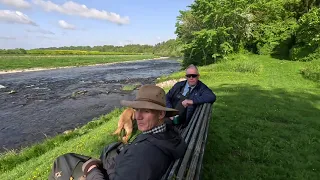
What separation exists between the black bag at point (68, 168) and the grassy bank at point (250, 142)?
2.72m

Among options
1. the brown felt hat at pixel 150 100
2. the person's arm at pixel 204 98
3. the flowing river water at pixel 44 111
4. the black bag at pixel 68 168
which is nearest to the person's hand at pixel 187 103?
the person's arm at pixel 204 98

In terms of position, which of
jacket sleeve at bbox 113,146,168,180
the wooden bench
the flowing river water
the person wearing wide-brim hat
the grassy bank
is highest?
the person wearing wide-brim hat

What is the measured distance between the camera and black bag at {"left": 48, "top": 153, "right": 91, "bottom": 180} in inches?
146

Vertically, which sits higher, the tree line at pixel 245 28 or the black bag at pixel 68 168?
the tree line at pixel 245 28

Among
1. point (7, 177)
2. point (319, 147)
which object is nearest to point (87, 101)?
point (7, 177)

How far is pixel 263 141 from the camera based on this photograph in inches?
296

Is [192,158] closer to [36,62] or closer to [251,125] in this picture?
[251,125]

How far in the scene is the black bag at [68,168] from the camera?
3721 millimetres

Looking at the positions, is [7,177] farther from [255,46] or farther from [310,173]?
[255,46]

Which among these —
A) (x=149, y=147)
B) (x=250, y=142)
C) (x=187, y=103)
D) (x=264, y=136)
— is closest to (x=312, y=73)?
(x=264, y=136)

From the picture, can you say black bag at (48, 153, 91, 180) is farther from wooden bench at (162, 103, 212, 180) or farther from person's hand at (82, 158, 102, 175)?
wooden bench at (162, 103, 212, 180)

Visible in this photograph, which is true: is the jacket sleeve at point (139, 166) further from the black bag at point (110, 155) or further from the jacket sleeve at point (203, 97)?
the jacket sleeve at point (203, 97)

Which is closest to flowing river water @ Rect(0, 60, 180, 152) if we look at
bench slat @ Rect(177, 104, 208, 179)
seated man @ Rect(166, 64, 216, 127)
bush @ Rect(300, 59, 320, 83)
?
seated man @ Rect(166, 64, 216, 127)

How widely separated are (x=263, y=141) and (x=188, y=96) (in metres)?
2.75
